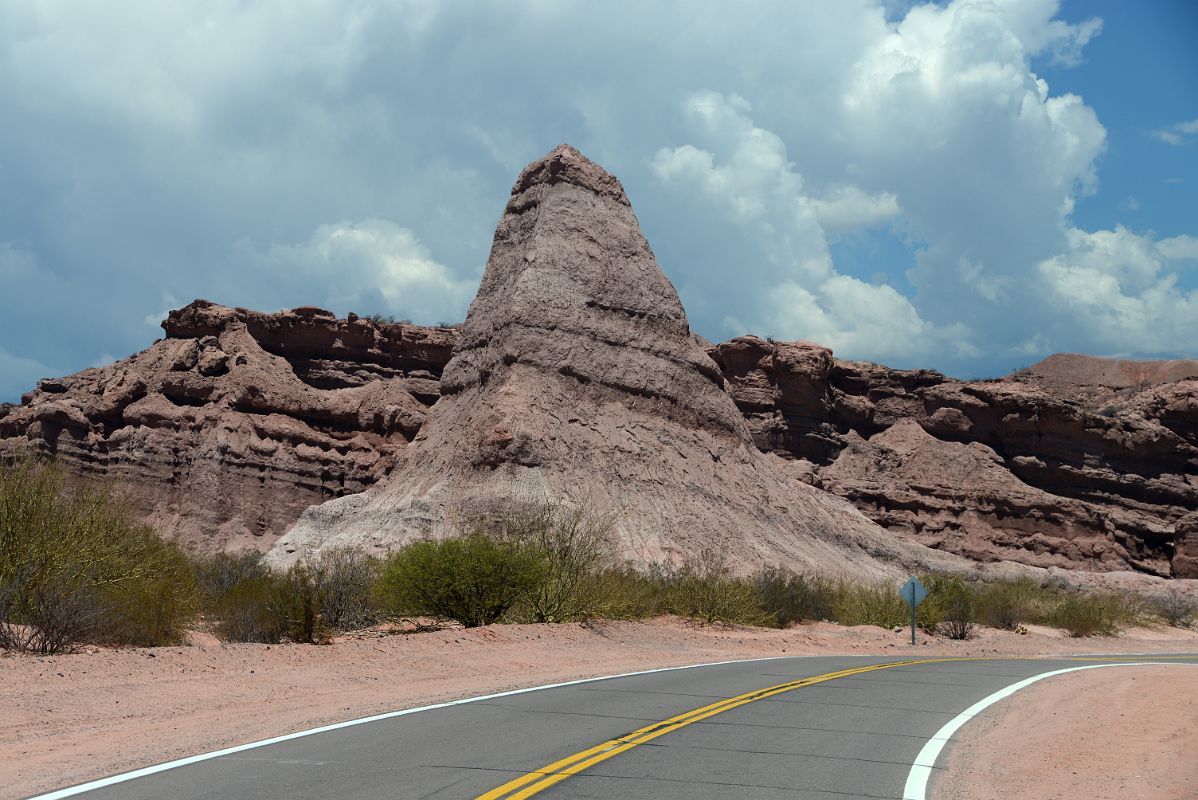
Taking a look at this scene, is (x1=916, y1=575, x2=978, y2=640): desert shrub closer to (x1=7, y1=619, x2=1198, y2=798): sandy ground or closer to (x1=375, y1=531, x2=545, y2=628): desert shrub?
(x1=7, y1=619, x2=1198, y2=798): sandy ground

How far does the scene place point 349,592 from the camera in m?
22.8

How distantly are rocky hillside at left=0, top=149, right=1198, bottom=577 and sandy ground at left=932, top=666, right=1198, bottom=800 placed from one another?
92.6 ft

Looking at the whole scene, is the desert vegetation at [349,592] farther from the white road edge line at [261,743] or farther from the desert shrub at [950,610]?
the white road edge line at [261,743]

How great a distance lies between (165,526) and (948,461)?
49525 millimetres

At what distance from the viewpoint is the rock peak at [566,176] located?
56344mm

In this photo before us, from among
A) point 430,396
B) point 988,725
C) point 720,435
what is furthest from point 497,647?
point 430,396

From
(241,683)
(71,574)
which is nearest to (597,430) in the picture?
(71,574)

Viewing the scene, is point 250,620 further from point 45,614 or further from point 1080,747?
point 1080,747

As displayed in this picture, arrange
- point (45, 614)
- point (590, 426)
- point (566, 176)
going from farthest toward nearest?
point (566, 176) → point (590, 426) → point (45, 614)

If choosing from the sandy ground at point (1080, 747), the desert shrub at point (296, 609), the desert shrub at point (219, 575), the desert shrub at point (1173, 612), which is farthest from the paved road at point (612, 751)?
the desert shrub at point (1173, 612)

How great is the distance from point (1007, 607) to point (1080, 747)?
1109 inches

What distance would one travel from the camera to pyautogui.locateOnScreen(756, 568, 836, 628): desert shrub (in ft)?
108

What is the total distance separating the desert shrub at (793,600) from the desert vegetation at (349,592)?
6cm

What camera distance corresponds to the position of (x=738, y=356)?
74.5 m
